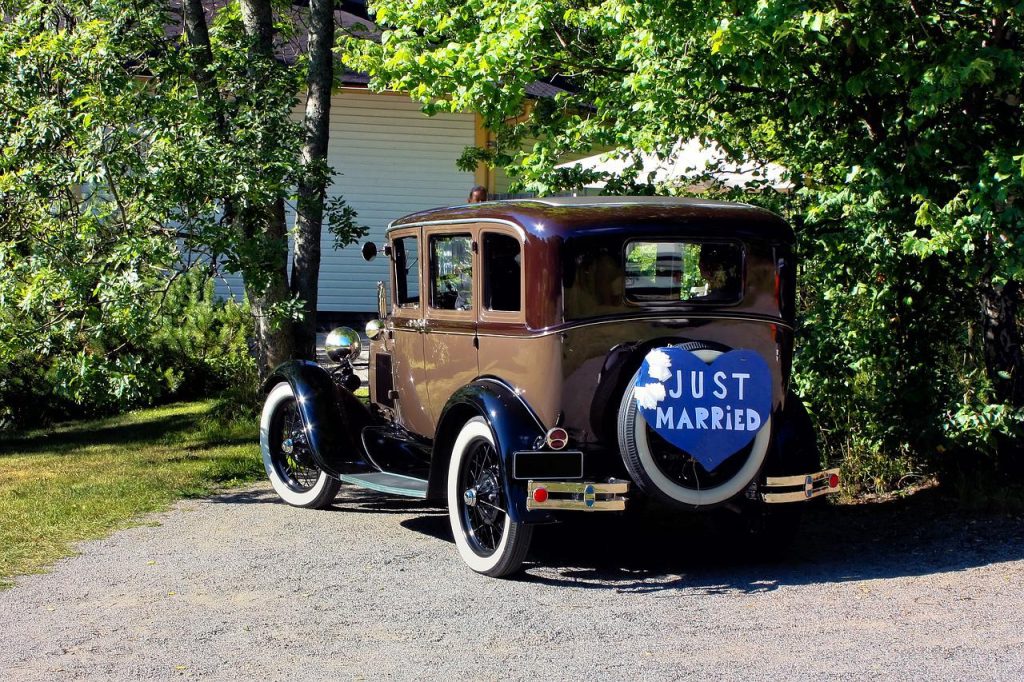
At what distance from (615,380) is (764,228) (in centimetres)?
124

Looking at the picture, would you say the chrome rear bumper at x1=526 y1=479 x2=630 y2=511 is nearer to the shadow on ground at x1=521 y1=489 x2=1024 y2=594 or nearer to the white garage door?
the shadow on ground at x1=521 y1=489 x2=1024 y2=594

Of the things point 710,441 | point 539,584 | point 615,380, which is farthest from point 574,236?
point 539,584

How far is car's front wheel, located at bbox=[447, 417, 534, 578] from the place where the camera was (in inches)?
247

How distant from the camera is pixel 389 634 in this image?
5395mm

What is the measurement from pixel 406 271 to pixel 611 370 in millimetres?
2110

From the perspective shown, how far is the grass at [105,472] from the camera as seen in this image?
744 cm

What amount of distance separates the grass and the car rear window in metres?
3.53

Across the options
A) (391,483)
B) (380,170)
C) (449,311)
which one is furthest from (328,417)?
(380,170)

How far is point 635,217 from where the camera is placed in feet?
21.0

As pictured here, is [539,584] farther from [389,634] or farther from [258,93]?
[258,93]

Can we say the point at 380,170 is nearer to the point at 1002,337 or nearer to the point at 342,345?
the point at 342,345

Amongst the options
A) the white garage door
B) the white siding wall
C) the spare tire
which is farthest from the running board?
the white siding wall

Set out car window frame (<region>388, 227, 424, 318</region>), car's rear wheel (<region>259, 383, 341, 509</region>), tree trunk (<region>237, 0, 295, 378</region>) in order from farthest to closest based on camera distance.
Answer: tree trunk (<region>237, 0, 295, 378</region>)
car's rear wheel (<region>259, 383, 341, 509</region>)
car window frame (<region>388, 227, 424, 318</region>)

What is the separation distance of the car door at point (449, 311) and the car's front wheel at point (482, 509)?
494mm
